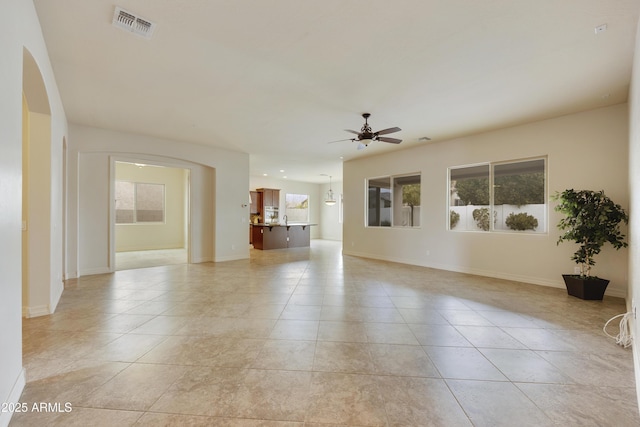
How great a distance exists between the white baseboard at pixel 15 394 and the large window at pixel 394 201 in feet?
22.6

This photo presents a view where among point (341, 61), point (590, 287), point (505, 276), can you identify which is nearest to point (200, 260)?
point (341, 61)

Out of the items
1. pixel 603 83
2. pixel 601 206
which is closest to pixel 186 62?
pixel 603 83

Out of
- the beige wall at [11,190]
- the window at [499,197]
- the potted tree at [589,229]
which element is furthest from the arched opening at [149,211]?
the potted tree at [589,229]

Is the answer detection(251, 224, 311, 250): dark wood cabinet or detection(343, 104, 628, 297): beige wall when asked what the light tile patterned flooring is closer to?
detection(343, 104, 628, 297): beige wall

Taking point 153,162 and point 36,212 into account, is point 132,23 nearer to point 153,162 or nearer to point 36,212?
point 36,212

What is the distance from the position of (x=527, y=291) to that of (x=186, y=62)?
5.91 m

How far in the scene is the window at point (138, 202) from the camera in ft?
30.5

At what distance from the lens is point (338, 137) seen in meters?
6.09

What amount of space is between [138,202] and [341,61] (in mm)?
9361

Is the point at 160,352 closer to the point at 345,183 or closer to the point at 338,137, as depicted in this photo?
the point at 338,137

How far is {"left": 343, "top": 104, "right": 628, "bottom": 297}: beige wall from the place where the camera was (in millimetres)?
4270

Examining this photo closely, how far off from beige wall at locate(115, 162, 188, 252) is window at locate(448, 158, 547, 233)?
8.02 m

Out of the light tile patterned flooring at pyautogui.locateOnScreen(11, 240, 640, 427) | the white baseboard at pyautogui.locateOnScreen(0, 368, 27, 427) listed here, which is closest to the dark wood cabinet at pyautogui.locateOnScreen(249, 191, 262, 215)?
the light tile patterned flooring at pyautogui.locateOnScreen(11, 240, 640, 427)

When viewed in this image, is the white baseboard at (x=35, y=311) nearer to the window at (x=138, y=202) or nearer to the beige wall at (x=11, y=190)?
the beige wall at (x=11, y=190)
